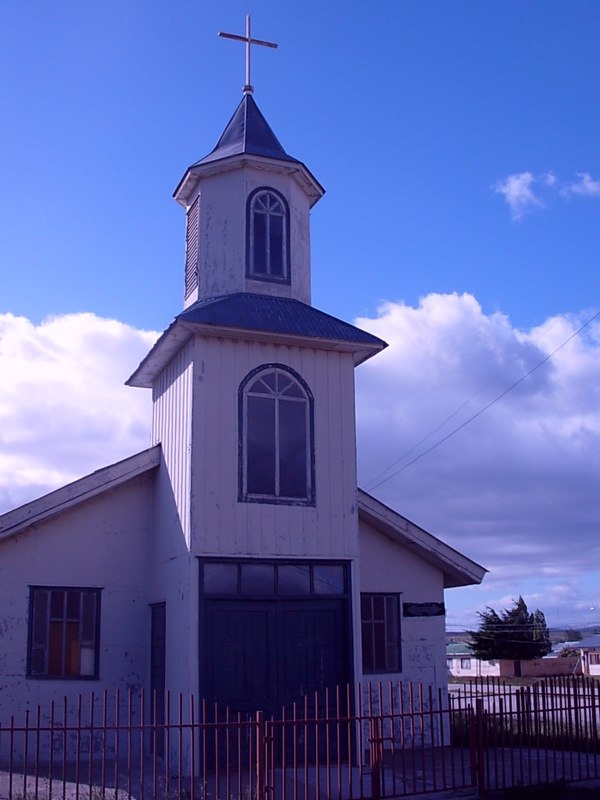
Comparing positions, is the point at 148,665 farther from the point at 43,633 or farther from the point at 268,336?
the point at 268,336

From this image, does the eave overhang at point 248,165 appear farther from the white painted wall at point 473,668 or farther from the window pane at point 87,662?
the white painted wall at point 473,668

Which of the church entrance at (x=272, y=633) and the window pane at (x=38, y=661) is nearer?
the church entrance at (x=272, y=633)

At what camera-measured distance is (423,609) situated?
1756cm

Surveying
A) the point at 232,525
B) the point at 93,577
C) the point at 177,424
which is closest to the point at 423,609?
the point at 232,525

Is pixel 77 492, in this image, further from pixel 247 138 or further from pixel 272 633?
pixel 247 138

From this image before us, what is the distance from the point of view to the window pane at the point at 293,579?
47.2 feet

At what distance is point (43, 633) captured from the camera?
49.6 ft

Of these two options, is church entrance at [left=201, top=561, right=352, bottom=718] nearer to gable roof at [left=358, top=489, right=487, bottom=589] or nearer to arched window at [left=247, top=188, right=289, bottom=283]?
gable roof at [left=358, top=489, right=487, bottom=589]

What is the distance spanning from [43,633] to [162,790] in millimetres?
4414

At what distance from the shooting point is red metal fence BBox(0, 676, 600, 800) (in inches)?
412

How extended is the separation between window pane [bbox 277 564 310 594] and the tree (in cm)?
3792

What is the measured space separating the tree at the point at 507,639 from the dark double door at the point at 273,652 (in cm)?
3766

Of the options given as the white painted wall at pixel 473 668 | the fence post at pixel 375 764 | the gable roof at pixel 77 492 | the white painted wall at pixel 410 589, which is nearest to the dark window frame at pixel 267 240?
the gable roof at pixel 77 492

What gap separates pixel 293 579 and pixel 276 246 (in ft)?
19.8
